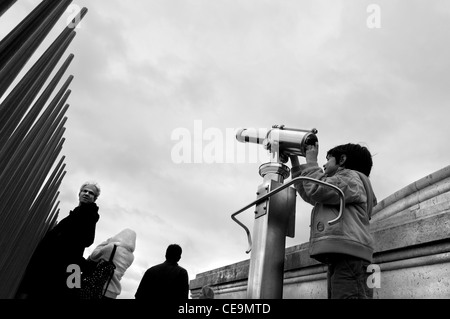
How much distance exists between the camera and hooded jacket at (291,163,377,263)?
208cm

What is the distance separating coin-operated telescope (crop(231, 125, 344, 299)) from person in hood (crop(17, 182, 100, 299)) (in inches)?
59.2

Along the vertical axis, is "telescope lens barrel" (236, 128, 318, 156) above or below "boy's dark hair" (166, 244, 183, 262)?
above

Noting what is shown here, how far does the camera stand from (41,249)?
3.00m

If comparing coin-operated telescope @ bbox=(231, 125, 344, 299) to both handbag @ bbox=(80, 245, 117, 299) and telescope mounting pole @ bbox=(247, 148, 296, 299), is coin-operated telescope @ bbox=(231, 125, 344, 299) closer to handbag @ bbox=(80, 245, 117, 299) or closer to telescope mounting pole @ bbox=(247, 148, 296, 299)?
telescope mounting pole @ bbox=(247, 148, 296, 299)

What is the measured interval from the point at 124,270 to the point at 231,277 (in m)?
2.06

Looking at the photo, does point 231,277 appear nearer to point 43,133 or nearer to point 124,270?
point 124,270

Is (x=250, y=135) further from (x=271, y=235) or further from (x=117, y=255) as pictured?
(x=117, y=255)

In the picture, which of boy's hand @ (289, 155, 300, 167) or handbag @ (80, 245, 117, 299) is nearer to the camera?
boy's hand @ (289, 155, 300, 167)

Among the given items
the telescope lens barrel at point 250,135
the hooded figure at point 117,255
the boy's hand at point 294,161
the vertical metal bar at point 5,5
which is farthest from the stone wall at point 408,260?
the vertical metal bar at point 5,5

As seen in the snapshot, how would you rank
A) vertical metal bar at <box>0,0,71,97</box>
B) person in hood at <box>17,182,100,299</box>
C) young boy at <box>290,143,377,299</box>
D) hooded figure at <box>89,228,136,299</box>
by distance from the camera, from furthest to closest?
hooded figure at <box>89,228,136,299</box>
person in hood at <box>17,182,100,299</box>
young boy at <box>290,143,377,299</box>
vertical metal bar at <box>0,0,71,97</box>

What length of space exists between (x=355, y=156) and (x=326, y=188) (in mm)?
533

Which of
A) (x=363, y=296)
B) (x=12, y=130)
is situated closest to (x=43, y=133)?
(x=12, y=130)

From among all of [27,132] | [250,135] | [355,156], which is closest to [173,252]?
[250,135]

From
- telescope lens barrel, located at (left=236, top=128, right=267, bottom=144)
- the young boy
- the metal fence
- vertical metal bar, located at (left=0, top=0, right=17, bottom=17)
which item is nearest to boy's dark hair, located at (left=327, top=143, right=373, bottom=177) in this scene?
the young boy
